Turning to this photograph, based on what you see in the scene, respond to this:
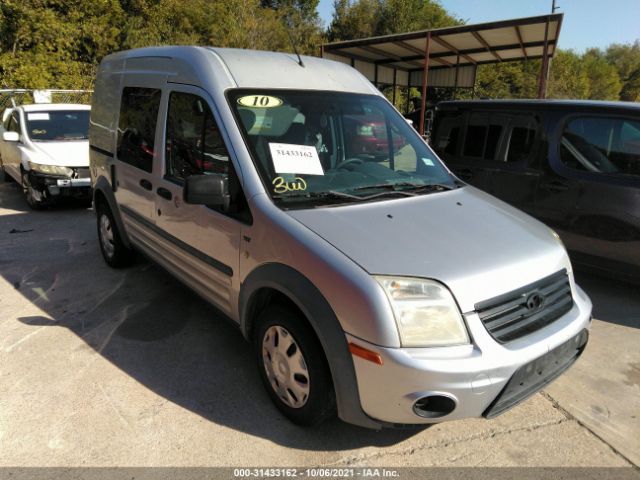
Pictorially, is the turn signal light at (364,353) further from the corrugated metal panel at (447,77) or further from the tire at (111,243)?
the corrugated metal panel at (447,77)

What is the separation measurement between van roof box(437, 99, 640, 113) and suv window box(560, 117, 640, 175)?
0.35 feet

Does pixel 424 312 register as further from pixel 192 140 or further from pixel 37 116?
pixel 37 116

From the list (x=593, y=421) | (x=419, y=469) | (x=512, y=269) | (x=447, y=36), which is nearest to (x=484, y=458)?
(x=419, y=469)

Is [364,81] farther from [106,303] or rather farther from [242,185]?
[106,303]

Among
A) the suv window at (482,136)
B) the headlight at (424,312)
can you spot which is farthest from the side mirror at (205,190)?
the suv window at (482,136)

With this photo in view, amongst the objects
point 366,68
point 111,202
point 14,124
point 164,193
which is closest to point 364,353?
point 164,193

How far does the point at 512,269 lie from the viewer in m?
2.30

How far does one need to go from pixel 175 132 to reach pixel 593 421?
10.7 feet

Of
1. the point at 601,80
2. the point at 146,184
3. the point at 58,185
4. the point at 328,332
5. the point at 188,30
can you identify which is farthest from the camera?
the point at 601,80

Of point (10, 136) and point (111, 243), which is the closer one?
point (111, 243)

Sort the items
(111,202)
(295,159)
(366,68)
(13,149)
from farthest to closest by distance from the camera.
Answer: (366,68) → (13,149) → (111,202) → (295,159)

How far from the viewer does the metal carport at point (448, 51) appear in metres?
11.3

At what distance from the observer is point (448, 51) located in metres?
14.9

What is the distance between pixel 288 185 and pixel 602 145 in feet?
10.5
